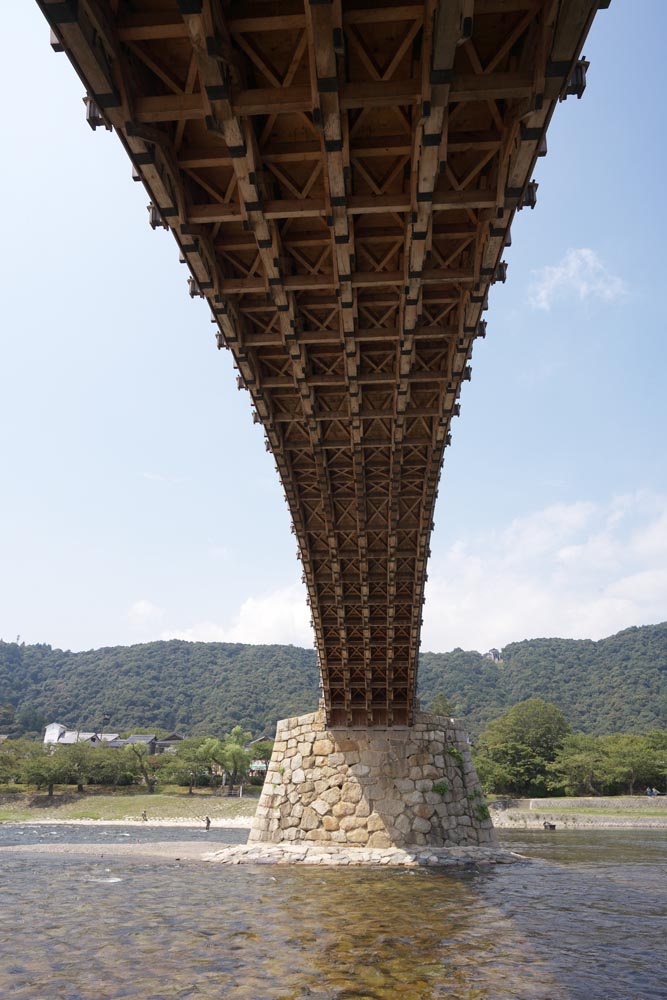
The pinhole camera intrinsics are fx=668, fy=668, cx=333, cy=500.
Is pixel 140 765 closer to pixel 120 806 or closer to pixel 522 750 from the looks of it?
pixel 120 806

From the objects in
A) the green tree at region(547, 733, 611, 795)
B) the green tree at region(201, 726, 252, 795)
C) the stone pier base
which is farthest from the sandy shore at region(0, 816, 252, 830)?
the green tree at region(547, 733, 611, 795)

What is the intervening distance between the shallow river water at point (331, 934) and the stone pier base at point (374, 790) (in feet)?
10.2

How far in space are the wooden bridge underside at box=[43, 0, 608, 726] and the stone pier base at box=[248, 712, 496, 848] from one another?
1380cm

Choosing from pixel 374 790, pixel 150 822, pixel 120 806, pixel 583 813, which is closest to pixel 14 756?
pixel 120 806

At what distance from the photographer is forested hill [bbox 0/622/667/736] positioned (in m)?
131

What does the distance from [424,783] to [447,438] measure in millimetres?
14554

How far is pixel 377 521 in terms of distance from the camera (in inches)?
862

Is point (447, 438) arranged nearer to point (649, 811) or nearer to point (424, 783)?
point (424, 783)

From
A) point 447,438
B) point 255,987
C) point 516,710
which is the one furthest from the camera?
point 516,710

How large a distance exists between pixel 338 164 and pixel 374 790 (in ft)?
73.5

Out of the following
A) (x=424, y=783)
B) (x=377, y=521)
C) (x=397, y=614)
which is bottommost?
(x=424, y=783)

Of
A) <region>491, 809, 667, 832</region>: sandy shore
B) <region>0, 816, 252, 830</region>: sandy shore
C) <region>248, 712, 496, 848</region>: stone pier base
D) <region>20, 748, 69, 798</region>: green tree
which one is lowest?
<region>0, 816, 252, 830</region>: sandy shore

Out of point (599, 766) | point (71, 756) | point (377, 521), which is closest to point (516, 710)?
point (599, 766)

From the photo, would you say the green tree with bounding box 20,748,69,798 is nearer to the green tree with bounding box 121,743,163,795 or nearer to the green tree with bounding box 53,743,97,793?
the green tree with bounding box 53,743,97,793
